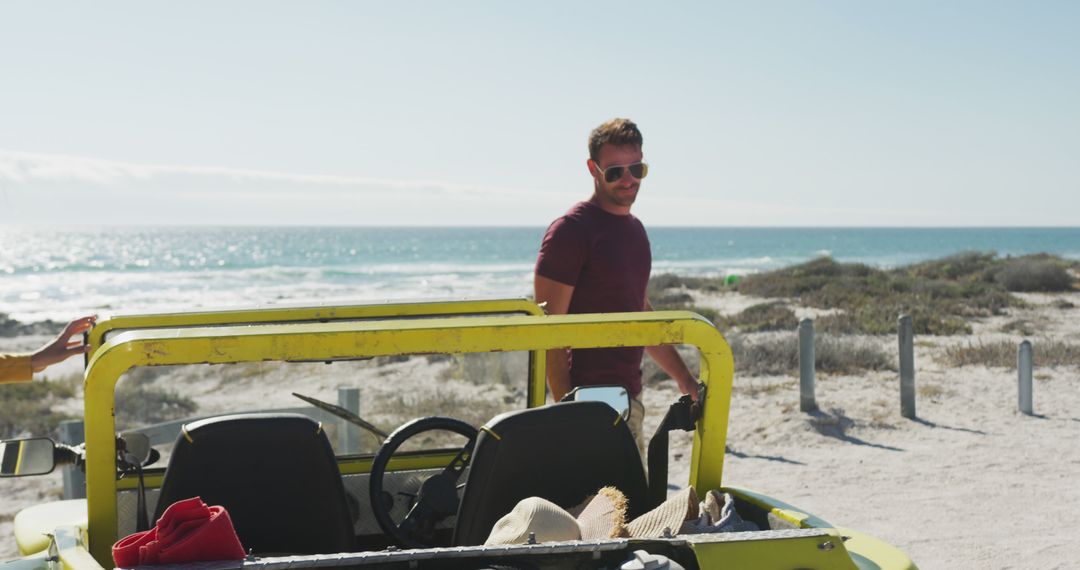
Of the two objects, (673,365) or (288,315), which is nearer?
(288,315)

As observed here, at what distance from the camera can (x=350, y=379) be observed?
15.0m

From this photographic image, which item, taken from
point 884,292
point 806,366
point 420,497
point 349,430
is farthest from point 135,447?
point 884,292

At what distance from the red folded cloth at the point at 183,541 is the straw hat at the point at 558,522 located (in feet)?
2.21

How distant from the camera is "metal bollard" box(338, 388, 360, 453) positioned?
545 cm

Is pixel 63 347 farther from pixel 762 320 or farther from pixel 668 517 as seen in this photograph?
pixel 762 320

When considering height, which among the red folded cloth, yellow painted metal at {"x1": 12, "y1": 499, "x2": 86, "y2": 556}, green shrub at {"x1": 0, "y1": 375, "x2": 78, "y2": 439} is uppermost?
the red folded cloth

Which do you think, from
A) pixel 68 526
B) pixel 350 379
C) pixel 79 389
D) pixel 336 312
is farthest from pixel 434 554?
pixel 79 389

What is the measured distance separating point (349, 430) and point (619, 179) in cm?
214

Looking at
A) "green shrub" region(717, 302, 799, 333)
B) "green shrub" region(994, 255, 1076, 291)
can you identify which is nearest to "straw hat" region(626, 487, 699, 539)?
"green shrub" region(717, 302, 799, 333)

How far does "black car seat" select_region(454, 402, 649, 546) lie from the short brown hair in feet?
6.29

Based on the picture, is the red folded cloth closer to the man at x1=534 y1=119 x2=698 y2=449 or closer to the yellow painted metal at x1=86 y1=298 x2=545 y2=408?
the yellow painted metal at x1=86 y1=298 x2=545 y2=408

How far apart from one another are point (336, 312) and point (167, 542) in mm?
1797

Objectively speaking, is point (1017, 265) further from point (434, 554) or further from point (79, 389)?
point (434, 554)

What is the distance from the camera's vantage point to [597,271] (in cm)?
474
